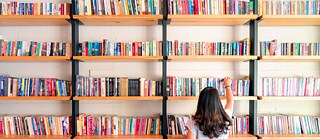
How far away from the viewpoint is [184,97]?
2.61 meters

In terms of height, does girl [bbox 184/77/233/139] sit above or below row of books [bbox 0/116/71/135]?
above

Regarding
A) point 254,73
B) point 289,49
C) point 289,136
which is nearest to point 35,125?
point 254,73

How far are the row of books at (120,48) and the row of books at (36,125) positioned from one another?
65 cm

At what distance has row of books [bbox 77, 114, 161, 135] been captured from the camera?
2.70 metres

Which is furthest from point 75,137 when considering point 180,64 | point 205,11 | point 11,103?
point 205,11

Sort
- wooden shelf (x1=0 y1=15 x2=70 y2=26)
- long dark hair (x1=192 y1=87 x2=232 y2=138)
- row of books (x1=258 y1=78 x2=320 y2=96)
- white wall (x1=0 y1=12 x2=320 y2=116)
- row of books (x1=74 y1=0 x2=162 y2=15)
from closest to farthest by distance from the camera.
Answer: long dark hair (x1=192 y1=87 x2=232 y2=138) < wooden shelf (x1=0 y1=15 x2=70 y2=26) < row of books (x1=74 y1=0 x2=162 y2=15) < row of books (x1=258 y1=78 x2=320 y2=96) < white wall (x1=0 y1=12 x2=320 y2=116)

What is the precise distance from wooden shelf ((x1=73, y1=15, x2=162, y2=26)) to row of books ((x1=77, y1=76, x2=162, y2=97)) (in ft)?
1.73

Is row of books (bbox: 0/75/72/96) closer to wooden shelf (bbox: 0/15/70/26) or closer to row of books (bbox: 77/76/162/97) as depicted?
row of books (bbox: 77/76/162/97)

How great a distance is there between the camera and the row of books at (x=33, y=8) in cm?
265

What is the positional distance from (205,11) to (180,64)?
0.58 m

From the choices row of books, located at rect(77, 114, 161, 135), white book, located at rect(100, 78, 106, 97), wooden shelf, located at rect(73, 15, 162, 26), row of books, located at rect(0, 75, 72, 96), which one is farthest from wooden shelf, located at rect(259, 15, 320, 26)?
row of books, located at rect(0, 75, 72, 96)

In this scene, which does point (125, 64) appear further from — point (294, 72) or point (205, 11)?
point (294, 72)

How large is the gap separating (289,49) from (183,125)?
3.99 ft

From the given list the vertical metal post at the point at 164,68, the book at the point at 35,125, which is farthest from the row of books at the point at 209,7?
the book at the point at 35,125
